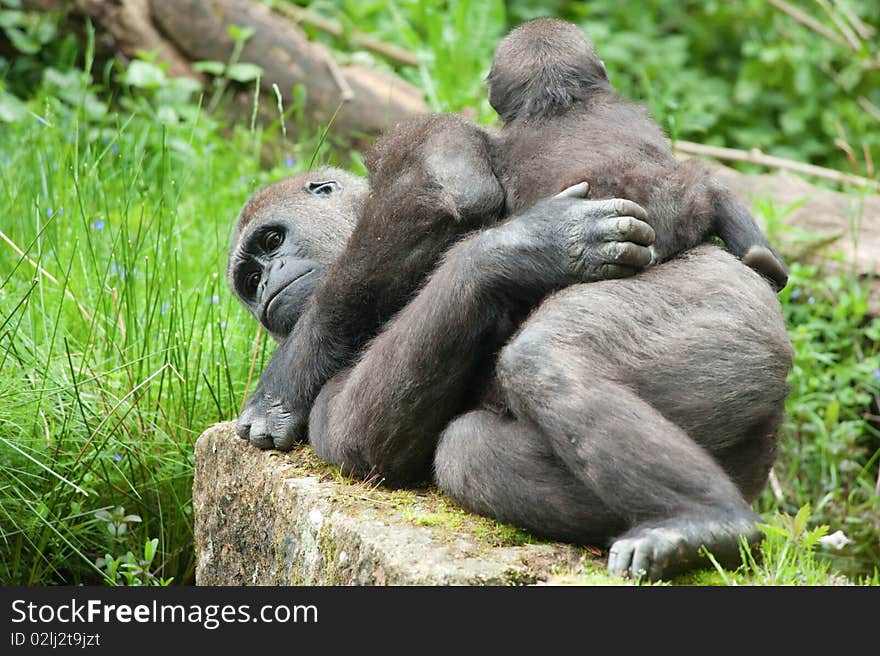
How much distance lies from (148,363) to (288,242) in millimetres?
915

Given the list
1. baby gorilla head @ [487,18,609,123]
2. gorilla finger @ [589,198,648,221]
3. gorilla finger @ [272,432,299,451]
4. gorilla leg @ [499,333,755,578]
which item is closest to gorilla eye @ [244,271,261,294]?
gorilla finger @ [272,432,299,451]

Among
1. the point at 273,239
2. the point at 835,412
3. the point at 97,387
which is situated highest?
the point at 273,239

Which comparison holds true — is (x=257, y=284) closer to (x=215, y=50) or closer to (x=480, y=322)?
(x=480, y=322)

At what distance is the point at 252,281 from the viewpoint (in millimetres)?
3682

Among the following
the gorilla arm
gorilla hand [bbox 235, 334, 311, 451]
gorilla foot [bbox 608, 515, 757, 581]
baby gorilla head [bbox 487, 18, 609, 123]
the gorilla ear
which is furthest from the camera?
the gorilla ear

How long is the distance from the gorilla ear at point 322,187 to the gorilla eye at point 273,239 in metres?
0.20

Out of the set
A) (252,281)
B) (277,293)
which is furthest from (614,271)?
(252,281)

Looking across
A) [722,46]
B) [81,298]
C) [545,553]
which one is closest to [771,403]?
[545,553]

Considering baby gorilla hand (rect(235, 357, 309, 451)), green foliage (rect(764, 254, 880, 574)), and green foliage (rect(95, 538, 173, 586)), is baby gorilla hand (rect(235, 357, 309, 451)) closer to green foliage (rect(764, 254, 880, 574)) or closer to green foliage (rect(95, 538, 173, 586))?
green foliage (rect(95, 538, 173, 586))

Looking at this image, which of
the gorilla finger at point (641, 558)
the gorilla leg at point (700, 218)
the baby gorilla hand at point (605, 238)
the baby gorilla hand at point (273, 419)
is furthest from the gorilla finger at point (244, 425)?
the gorilla finger at point (641, 558)

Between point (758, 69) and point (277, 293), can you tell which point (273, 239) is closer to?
point (277, 293)

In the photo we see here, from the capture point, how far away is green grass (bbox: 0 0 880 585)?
3.79m

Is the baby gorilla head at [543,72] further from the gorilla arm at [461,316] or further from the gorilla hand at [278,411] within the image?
the gorilla hand at [278,411]

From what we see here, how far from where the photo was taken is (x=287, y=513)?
124 inches
